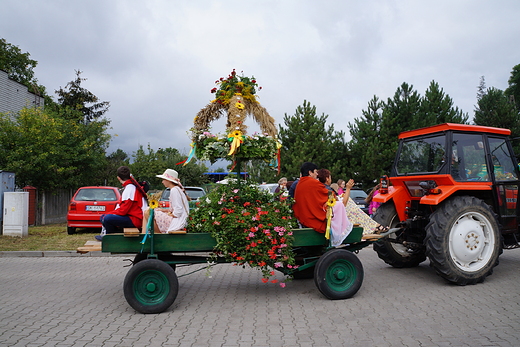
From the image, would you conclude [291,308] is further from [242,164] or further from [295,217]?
[242,164]

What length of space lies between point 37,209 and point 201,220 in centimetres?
1419

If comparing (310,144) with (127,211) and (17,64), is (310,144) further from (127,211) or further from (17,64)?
(17,64)

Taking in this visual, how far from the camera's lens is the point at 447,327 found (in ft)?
16.4

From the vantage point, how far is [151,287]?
223 inches

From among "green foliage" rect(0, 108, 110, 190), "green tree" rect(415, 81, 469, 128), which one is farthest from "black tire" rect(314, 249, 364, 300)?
"green tree" rect(415, 81, 469, 128)

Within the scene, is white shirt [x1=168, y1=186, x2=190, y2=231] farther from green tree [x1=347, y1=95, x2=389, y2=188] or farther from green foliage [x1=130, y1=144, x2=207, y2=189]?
green foliage [x1=130, y1=144, x2=207, y2=189]

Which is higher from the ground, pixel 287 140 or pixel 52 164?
pixel 287 140

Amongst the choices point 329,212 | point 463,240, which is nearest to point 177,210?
point 329,212

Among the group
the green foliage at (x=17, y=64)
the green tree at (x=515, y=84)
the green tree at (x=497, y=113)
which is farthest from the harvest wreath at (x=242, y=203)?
the green tree at (x=515, y=84)

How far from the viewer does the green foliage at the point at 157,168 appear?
3397cm

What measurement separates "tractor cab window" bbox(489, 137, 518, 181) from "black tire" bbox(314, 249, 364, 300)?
3340 mm

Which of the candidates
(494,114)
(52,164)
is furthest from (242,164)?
(494,114)

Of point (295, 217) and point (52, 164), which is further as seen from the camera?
point (52, 164)

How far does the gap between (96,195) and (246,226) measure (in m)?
9.77
